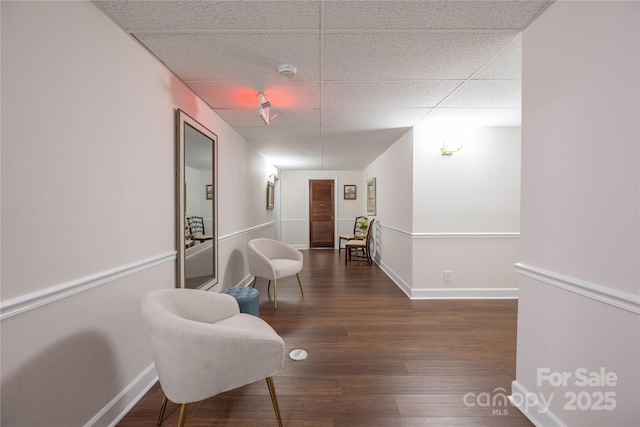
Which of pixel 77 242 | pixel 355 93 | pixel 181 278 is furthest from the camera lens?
pixel 355 93

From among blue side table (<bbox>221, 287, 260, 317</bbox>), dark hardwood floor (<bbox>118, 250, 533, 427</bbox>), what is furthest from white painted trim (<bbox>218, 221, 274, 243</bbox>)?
dark hardwood floor (<bbox>118, 250, 533, 427</bbox>)

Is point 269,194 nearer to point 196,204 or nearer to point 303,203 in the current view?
point 303,203

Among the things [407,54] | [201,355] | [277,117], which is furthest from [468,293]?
[201,355]

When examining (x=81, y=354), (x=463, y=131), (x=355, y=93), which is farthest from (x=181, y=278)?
(x=463, y=131)

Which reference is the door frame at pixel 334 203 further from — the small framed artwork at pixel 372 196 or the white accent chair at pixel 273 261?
the white accent chair at pixel 273 261

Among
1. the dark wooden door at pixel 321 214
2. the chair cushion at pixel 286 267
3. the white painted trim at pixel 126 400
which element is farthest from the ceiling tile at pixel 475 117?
the dark wooden door at pixel 321 214

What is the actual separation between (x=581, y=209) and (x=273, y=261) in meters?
3.12

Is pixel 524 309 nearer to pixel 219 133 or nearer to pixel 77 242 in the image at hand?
pixel 77 242

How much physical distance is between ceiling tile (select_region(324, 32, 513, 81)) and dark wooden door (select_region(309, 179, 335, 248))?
19.1ft

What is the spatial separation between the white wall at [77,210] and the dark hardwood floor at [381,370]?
1.60 ft

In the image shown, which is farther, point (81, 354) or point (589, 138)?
point (81, 354)

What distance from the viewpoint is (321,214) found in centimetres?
814

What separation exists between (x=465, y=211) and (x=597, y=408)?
8.60 feet

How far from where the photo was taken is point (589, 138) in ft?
4.10
